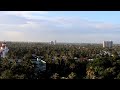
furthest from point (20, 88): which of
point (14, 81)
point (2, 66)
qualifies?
point (2, 66)

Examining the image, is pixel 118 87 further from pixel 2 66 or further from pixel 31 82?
pixel 2 66

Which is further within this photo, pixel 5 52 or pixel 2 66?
pixel 5 52

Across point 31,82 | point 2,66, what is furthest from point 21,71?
point 31,82
